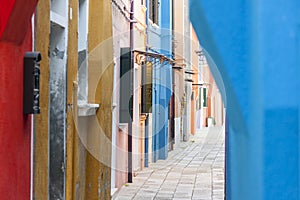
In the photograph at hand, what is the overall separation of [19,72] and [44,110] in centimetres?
109

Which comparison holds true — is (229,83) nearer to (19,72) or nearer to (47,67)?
(19,72)

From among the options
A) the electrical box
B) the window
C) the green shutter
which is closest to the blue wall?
the electrical box

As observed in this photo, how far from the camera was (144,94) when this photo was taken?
47.8 feet

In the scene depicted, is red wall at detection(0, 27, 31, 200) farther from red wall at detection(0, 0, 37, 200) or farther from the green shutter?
the green shutter

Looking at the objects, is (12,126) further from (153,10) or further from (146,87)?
(153,10)

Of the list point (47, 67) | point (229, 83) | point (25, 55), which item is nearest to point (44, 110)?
point (47, 67)

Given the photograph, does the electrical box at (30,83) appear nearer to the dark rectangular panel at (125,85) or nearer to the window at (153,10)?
the dark rectangular panel at (125,85)

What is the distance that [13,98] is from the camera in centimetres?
405

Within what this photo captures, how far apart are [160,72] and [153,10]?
2.04 m

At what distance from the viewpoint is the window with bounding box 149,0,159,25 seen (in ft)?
54.8

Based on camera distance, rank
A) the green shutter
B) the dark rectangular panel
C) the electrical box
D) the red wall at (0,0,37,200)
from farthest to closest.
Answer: the green shutter < the dark rectangular panel < the electrical box < the red wall at (0,0,37,200)

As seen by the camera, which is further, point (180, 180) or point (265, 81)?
point (180, 180)

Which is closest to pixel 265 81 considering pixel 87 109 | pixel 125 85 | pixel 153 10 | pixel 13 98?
pixel 13 98

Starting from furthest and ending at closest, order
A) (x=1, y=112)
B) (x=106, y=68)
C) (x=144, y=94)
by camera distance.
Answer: (x=144, y=94) → (x=106, y=68) → (x=1, y=112)
